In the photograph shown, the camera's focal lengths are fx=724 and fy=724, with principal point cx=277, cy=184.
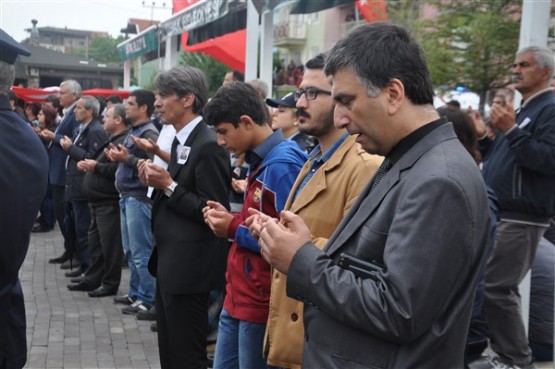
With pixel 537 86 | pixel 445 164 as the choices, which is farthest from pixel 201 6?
pixel 445 164

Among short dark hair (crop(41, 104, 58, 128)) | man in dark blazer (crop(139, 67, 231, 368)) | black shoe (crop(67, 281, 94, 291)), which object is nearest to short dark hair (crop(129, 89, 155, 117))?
black shoe (crop(67, 281, 94, 291))

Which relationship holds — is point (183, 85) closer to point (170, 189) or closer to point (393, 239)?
point (170, 189)

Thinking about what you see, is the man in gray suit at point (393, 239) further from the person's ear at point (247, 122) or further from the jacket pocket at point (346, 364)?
the person's ear at point (247, 122)

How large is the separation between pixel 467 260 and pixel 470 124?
243cm

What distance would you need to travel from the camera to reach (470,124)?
423 centimetres

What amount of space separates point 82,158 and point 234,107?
471 centimetres

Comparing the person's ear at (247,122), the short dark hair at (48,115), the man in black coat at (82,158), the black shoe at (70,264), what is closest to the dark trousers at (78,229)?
the man in black coat at (82,158)

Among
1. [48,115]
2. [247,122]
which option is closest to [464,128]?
[247,122]

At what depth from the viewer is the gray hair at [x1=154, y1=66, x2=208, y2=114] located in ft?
16.2

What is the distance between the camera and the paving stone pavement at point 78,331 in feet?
18.8

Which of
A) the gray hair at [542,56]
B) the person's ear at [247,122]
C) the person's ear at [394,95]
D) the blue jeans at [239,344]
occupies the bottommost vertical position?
the blue jeans at [239,344]

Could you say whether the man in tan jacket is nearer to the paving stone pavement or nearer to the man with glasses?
the paving stone pavement

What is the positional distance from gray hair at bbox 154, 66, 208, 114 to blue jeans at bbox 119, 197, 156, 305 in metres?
2.27

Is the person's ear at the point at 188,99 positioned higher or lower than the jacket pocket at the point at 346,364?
higher
